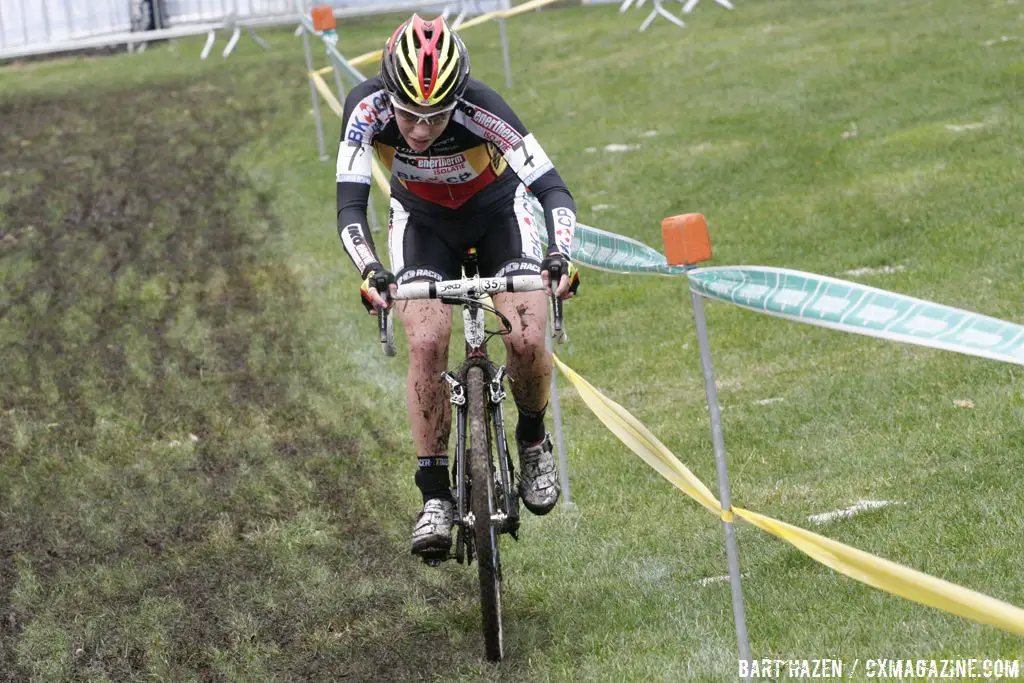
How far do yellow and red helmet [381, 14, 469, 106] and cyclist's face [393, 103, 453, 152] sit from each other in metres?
0.04

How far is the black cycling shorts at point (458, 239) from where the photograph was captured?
635cm

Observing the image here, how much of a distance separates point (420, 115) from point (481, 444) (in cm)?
144

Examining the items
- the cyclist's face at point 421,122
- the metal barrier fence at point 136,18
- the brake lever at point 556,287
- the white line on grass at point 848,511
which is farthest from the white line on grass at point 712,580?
the metal barrier fence at point 136,18

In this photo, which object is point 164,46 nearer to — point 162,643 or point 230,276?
point 230,276

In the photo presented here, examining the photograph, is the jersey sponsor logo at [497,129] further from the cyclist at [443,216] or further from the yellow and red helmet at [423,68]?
the yellow and red helmet at [423,68]

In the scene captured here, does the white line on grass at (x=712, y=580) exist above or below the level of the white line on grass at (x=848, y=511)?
above

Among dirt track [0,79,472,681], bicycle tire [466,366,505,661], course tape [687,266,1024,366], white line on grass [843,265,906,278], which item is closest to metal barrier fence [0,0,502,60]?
dirt track [0,79,472,681]

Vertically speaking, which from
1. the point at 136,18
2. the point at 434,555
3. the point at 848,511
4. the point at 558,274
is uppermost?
the point at 558,274

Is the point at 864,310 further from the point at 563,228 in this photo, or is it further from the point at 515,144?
the point at 515,144

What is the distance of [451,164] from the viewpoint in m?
6.40

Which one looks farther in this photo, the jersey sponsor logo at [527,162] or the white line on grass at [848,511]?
the white line on grass at [848,511]

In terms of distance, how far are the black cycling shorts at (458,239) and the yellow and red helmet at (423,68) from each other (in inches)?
30.7

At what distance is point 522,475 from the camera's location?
21.2 feet

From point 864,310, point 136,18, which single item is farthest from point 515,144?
point 136,18
